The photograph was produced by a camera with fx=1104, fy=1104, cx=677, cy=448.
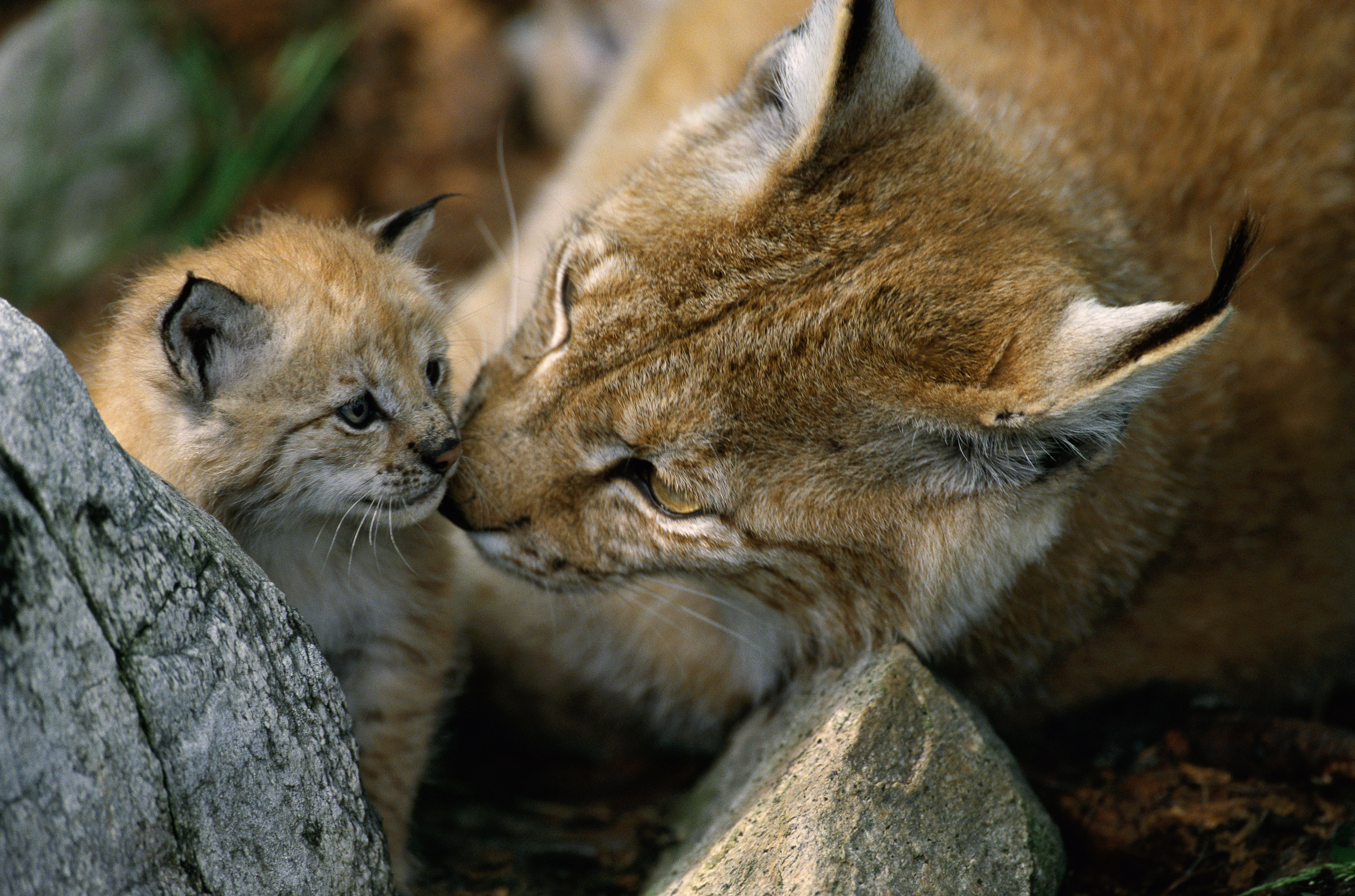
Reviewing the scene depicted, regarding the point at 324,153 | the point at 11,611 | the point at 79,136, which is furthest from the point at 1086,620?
the point at 79,136

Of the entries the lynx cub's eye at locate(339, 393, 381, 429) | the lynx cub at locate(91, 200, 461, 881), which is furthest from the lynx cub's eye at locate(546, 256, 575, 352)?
the lynx cub's eye at locate(339, 393, 381, 429)

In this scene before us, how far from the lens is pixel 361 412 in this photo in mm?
2588

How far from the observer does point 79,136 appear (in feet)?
18.9

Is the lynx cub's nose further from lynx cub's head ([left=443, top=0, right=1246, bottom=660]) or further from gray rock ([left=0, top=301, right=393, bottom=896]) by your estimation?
gray rock ([left=0, top=301, right=393, bottom=896])

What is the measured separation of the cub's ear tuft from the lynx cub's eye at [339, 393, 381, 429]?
0.58 meters

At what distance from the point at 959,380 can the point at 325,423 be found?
Result: 57.1 inches

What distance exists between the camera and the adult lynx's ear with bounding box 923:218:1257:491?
6.89 ft

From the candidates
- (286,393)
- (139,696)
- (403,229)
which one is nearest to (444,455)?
(286,393)

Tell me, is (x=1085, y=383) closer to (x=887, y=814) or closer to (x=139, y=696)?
(x=887, y=814)

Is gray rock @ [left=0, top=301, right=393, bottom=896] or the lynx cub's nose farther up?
the lynx cub's nose

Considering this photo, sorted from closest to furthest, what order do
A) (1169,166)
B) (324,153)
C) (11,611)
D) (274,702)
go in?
(11,611)
(274,702)
(1169,166)
(324,153)

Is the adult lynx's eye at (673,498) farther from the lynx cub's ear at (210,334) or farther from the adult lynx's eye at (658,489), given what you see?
the lynx cub's ear at (210,334)

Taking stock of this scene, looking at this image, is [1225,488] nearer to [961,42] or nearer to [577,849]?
[961,42]

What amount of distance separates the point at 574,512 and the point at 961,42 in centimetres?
239
